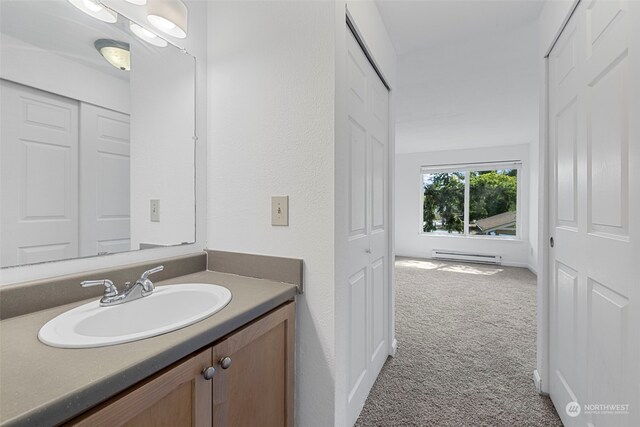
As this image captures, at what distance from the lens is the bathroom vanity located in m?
0.50

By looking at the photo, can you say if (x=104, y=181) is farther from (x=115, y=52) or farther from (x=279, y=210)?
(x=279, y=210)

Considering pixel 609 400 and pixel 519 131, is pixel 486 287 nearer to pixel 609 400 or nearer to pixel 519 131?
pixel 519 131

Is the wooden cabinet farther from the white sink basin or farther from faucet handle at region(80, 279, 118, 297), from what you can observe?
faucet handle at region(80, 279, 118, 297)

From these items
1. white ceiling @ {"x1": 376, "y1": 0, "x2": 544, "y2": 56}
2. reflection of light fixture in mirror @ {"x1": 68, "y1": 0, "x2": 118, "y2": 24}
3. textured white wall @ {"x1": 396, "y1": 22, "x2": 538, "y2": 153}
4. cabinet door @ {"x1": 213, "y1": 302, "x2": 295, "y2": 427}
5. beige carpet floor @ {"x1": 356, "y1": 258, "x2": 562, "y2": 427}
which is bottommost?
beige carpet floor @ {"x1": 356, "y1": 258, "x2": 562, "y2": 427}

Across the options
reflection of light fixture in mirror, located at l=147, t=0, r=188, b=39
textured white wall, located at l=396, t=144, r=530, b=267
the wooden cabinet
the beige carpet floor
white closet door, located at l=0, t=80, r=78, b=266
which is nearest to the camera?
the wooden cabinet

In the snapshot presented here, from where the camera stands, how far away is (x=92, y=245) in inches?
40.2

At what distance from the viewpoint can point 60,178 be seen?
37.3 inches

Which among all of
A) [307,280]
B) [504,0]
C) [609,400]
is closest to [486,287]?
[609,400]

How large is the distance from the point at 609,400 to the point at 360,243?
1.09 meters

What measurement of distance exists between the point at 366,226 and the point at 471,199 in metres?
5.11

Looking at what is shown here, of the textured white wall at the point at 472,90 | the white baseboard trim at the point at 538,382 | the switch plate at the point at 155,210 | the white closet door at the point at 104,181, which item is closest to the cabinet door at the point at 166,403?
the white closet door at the point at 104,181

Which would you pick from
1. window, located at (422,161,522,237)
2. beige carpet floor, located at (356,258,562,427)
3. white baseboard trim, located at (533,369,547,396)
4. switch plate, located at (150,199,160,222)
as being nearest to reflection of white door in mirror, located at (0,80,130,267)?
switch plate, located at (150,199,160,222)

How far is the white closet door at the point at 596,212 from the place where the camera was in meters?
0.91

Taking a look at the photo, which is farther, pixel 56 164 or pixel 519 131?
pixel 519 131
